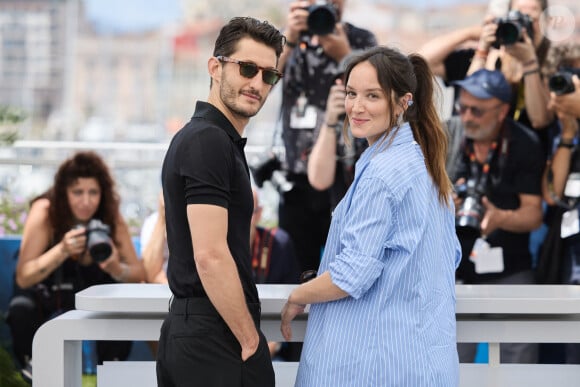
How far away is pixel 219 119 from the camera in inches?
79.1

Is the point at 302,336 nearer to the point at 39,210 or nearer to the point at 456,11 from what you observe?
the point at 39,210

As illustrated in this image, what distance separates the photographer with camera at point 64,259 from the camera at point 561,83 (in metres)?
1.84

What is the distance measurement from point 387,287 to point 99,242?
2053 millimetres

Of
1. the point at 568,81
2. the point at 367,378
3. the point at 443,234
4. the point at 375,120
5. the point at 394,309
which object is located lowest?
the point at 367,378

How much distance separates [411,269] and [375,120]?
333 millimetres

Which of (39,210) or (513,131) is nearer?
(513,131)

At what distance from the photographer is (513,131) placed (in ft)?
12.3

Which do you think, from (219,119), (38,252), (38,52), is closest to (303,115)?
(38,252)

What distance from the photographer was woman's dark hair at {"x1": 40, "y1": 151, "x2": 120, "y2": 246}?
13.5ft

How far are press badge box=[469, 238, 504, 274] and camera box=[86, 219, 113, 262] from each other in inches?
56.2

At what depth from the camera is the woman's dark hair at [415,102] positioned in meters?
2.08

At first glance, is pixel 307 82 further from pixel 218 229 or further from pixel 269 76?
pixel 218 229

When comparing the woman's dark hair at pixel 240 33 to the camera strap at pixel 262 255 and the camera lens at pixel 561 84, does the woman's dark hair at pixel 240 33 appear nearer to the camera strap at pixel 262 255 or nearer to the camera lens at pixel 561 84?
the camera lens at pixel 561 84

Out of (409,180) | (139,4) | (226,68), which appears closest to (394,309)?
(409,180)
